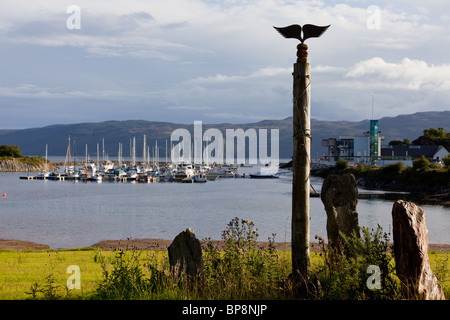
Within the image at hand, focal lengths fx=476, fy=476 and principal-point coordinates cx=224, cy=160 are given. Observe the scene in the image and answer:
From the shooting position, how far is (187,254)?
917 centimetres

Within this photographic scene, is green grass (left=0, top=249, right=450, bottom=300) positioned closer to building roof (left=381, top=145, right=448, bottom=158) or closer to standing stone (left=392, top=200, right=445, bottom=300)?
standing stone (left=392, top=200, right=445, bottom=300)

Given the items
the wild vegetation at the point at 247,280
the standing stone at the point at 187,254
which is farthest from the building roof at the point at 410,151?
the standing stone at the point at 187,254

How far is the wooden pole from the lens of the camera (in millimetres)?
8562

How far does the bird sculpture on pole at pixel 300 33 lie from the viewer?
8.48 metres

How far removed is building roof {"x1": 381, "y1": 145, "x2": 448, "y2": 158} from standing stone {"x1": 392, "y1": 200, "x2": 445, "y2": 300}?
399 feet

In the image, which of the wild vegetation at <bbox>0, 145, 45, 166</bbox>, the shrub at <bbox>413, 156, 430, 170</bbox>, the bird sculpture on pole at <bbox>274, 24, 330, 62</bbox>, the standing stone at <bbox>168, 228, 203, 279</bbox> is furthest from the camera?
the wild vegetation at <bbox>0, 145, 45, 166</bbox>

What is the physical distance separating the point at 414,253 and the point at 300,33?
4.35 m

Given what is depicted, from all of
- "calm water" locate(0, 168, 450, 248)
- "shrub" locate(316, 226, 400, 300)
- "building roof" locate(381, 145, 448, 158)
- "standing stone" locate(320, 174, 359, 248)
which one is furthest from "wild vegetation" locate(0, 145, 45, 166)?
"shrub" locate(316, 226, 400, 300)

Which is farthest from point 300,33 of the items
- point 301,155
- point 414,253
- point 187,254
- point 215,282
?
point 215,282

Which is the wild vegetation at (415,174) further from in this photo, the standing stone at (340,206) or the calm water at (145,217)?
the standing stone at (340,206)

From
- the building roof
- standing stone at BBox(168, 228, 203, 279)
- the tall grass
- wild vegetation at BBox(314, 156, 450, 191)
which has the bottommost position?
wild vegetation at BBox(314, 156, 450, 191)

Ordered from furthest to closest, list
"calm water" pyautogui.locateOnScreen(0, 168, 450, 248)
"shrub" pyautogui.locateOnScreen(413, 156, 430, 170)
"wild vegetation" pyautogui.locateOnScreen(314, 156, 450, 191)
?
"shrub" pyautogui.locateOnScreen(413, 156, 430, 170) < "wild vegetation" pyautogui.locateOnScreen(314, 156, 450, 191) < "calm water" pyautogui.locateOnScreen(0, 168, 450, 248)

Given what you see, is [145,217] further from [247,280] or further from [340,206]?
[247,280]

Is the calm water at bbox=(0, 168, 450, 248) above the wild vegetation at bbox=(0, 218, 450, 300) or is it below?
below
